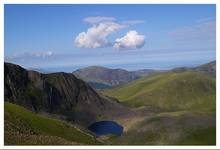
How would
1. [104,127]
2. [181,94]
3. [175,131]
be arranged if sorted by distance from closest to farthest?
[175,131], [104,127], [181,94]

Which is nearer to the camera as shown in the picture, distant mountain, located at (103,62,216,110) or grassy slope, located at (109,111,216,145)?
grassy slope, located at (109,111,216,145)

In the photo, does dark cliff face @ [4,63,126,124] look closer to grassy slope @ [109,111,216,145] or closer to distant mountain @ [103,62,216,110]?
distant mountain @ [103,62,216,110]

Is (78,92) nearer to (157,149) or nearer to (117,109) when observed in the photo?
(117,109)

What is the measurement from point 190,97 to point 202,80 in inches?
371

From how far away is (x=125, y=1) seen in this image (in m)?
18.8

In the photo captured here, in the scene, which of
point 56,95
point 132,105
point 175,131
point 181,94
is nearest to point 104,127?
point 56,95

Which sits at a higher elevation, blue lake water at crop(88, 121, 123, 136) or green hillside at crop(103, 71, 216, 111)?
green hillside at crop(103, 71, 216, 111)

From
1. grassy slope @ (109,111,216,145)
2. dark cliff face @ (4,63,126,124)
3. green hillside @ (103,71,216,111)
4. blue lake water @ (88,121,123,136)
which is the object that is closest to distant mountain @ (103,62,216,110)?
green hillside @ (103,71,216,111)

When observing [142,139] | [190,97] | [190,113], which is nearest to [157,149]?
[142,139]

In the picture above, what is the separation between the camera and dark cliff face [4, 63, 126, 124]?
9950 cm

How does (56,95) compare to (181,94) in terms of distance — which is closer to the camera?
(56,95)

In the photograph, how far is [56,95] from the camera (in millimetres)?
115500

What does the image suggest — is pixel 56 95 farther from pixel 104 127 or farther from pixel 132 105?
pixel 132 105

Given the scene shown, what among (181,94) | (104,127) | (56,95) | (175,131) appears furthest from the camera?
(181,94)
